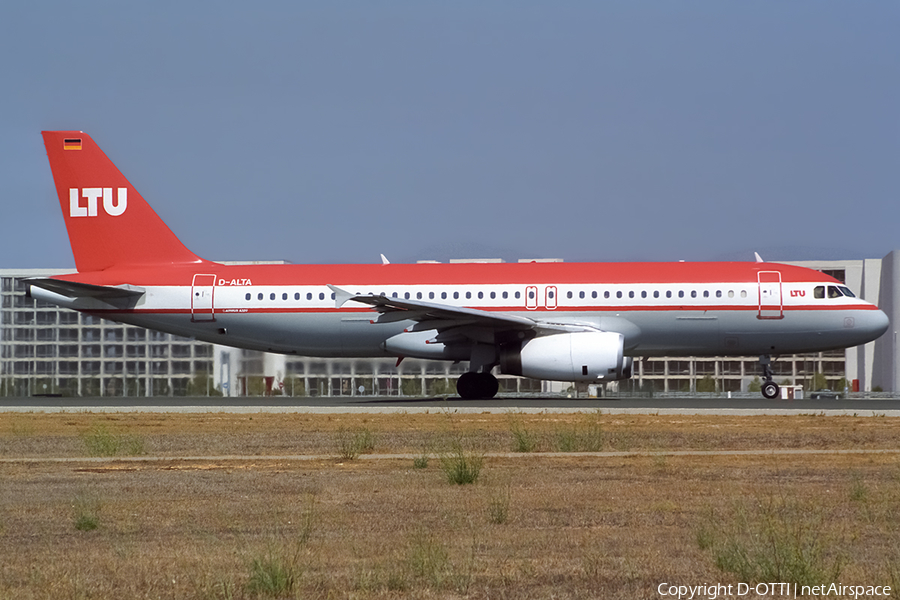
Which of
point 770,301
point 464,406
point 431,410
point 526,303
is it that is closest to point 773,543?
point 431,410

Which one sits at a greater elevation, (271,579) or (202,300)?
(202,300)

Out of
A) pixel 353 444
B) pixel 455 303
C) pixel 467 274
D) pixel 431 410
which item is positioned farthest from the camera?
pixel 467 274

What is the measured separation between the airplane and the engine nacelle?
0.04m

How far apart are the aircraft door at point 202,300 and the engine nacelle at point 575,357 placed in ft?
31.5

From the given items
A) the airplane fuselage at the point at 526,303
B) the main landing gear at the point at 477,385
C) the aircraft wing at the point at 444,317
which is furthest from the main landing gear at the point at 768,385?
the main landing gear at the point at 477,385

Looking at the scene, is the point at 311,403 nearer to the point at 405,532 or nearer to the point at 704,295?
the point at 704,295

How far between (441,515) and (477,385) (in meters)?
21.9

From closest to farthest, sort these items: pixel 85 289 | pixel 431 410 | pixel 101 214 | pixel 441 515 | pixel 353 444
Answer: pixel 441 515
pixel 353 444
pixel 431 410
pixel 85 289
pixel 101 214

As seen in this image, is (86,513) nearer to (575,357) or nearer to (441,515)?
(441,515)

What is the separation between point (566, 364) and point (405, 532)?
2026 centimetres

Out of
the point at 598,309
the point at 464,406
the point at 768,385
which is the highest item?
the point at 598,309

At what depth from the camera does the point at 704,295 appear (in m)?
32.1

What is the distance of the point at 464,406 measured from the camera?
29969mm

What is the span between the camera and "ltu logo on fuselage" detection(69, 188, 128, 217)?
36.3 meters
